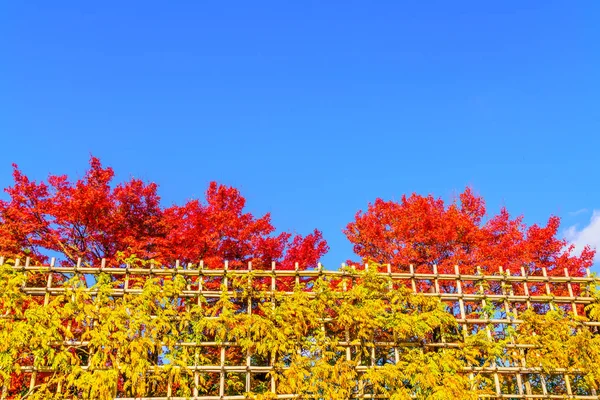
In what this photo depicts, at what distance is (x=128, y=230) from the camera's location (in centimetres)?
1155

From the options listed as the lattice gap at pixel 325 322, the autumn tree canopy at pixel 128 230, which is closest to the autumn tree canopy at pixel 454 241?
the autumn tree canopy at pixel 128 230

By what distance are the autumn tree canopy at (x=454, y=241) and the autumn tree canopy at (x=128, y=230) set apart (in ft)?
7.99

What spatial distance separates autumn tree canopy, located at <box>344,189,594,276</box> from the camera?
1245 cm

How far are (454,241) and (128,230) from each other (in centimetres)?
771

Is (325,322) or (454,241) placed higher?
(454,241)

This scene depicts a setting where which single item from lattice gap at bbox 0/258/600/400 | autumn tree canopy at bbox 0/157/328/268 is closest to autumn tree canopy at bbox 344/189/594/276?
autumn tree canopy at bbox 0/157/328/268

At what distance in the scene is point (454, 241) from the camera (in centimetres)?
1279

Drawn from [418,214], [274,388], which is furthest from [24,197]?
[418,214]

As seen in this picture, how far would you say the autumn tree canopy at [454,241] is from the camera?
1245cm

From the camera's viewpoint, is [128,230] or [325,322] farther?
[128,230]

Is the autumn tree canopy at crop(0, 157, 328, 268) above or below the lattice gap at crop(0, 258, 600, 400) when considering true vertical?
above

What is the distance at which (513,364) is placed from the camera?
6.53 m

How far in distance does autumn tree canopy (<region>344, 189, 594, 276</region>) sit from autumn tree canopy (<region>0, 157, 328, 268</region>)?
7.99 feet

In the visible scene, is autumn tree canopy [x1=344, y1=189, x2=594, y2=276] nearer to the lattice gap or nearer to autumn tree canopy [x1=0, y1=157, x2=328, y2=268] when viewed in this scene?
autumn tree canopy [x1=0, y1=157, x2=328, y2=268]
